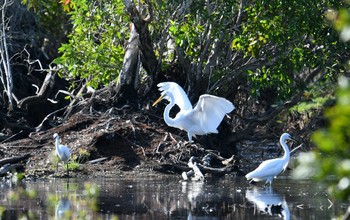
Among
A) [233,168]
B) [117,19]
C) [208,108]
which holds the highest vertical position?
[117,19]

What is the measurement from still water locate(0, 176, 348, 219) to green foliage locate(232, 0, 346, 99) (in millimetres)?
2935

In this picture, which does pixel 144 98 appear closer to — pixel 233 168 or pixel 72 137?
pixel 72 137

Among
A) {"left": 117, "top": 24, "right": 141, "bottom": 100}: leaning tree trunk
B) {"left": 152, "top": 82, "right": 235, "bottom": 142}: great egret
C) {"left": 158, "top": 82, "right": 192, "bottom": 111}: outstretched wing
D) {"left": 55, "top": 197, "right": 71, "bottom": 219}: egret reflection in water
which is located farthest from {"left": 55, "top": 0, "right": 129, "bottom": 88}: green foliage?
{"left": 55, "top": 197, "right": 71, "bottom": 219}: egret reflection in water

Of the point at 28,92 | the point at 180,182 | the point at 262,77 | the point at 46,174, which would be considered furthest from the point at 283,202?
the point at 28,92

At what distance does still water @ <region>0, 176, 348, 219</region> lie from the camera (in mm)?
8977

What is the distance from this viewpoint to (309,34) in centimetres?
1586

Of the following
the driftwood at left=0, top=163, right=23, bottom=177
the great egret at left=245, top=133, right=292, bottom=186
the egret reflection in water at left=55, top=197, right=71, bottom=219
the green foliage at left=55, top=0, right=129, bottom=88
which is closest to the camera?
the egret reflection in water at left=55, top=197, right=71, bottom=219

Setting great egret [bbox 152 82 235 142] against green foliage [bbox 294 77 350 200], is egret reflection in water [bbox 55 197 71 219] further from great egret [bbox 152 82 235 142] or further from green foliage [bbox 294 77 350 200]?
green foliage [bbox 294 77 350 200]

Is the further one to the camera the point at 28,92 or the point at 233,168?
the point at 28,92

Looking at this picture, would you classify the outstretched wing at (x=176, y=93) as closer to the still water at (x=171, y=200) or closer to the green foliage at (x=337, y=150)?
the still water at (x=171, y=200)

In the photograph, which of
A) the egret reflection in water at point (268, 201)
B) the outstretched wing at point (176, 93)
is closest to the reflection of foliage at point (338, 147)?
the egret reflection in water at point (268, 201)

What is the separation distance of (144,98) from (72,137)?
6.55 feet

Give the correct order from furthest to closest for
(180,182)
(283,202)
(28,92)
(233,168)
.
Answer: (28,92)
(233,168)
(180,182)
(283,202)

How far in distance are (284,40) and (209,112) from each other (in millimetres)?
2137
